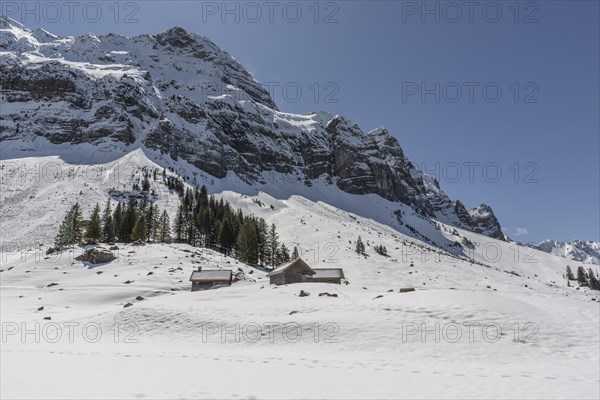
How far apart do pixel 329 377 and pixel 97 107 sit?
210 m

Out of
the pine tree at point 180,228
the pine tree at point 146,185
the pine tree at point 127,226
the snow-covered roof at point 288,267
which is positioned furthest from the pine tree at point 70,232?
the pine tree at point 146,185

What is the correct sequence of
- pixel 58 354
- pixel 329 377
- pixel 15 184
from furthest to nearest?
pixel 15 184 → pixel 58 354 → pixel 329 377

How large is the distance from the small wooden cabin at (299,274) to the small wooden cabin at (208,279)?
21.6 feet

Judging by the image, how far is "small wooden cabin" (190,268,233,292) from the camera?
150ft

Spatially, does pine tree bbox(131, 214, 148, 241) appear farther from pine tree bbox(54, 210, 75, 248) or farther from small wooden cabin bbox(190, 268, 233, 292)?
small wooden cabin bbox(190, 268, 233, 292)

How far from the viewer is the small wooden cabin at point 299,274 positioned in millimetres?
51531

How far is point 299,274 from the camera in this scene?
53969mm

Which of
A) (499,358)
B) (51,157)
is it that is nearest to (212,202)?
(51,157)

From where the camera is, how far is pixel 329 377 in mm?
14164

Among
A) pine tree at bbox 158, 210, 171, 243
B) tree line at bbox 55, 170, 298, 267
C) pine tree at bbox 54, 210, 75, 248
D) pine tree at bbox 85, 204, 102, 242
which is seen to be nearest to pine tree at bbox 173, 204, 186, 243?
tree line at bbox 55, 170, 298, 267

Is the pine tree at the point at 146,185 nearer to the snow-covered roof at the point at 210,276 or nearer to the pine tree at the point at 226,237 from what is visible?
the pine tree at the point at 226,237

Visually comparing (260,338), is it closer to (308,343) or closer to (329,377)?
(308,343)

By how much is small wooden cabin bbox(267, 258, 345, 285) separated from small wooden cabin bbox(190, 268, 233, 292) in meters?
6.60

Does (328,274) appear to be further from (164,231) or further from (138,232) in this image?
(164,231)
